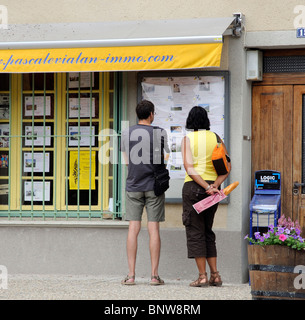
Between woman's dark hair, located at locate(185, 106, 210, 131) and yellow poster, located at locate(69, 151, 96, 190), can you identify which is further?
yellow poster, located at locate(69, 151, 96, 190)

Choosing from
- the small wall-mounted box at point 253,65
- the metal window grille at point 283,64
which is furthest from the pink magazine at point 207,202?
the metal window grille at point 283,64

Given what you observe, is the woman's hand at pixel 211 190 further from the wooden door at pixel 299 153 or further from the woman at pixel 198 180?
the wooden door at pixel 299 153

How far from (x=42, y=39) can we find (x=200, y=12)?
1.87 metres

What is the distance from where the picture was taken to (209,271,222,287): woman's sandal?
7747 mm

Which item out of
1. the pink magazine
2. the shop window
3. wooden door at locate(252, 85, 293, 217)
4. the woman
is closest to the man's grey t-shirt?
the woman

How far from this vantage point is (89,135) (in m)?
8.80

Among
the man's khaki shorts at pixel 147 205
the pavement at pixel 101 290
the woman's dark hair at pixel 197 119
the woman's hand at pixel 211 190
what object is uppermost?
the woman's dark hair at pixel 197 119

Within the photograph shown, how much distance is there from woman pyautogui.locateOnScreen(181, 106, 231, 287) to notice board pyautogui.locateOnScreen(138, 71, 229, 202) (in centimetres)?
75

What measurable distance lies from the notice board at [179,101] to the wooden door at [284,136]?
0.51 metres

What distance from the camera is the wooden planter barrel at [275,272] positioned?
6363 mm

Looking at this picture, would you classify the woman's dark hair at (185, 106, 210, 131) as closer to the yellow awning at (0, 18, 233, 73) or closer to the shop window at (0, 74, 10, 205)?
the yellow awning at (0, 18, 233, 73)

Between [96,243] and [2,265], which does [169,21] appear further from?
[2,265]

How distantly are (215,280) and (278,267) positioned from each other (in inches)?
57.6

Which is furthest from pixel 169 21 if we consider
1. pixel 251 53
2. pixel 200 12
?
pixel 251 53
